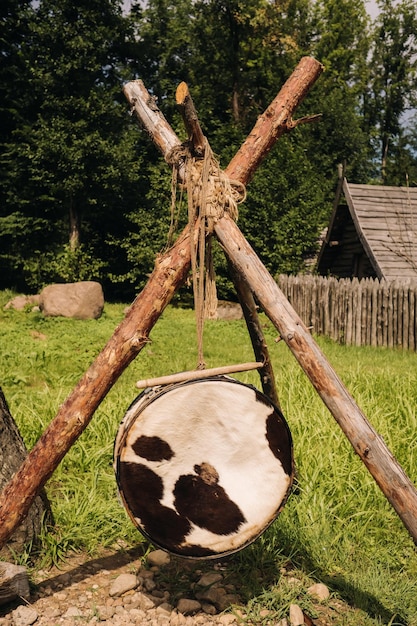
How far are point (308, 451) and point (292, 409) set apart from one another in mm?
885

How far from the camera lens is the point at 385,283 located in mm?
12430

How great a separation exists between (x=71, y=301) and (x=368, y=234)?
289 inches

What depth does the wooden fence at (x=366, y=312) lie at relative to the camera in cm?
1199

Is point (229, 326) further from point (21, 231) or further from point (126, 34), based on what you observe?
point (126, 34)

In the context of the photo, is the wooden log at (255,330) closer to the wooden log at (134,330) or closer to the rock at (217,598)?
the wooden log at (134,330)

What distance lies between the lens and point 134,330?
8.34 feet

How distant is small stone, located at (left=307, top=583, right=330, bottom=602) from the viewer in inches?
114

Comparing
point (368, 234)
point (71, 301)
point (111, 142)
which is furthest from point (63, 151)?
point (368, 234)

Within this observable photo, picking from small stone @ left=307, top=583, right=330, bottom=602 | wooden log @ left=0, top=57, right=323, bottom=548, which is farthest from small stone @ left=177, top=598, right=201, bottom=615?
wooden log @ left=0, top=57, right=323, bottom=548

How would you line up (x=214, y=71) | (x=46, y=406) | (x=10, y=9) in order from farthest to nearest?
(x=214, y=71) < (x=10, y=9) < (x=46, y=406)

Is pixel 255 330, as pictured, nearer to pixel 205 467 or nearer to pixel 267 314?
pixel 267 314

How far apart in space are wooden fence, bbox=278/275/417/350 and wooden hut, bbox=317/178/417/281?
0.75 m

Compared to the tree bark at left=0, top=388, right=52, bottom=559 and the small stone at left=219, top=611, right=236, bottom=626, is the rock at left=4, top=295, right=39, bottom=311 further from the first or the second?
the small stone at left=219, top=611, right=236, bottom=626

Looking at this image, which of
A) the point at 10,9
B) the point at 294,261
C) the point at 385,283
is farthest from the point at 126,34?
the point at 385,283
